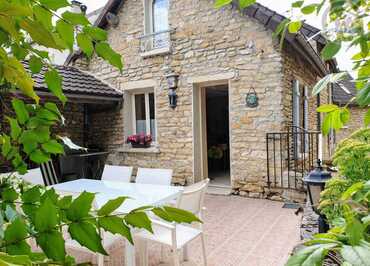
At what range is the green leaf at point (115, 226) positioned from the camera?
1.32 ft

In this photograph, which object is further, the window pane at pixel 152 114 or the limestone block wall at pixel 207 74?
the window pane at pixel 152 114

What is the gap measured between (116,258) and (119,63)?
10.8 ft

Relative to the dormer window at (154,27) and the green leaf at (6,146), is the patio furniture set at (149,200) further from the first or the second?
the dormer window at (154,27)

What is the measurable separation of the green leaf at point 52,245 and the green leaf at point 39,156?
0.26 metres

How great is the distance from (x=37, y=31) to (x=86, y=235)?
0.91ft

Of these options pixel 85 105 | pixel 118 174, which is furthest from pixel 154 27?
pixel 118 174

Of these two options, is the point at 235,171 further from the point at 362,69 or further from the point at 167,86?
the point at 362,69

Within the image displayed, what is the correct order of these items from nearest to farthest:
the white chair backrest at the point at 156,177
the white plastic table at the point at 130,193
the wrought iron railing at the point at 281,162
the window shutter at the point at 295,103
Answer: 1. the white plastic table at the point at 130,193
2. the white chair backrest at the point at 156,177
3. the wrought iron railing at the point at 281,162
4. the window shutter at the point at 295,103

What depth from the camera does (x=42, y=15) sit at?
0.43 metres

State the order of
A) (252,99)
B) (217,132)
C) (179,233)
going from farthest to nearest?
(217,132) < (252,99) < (179,233)

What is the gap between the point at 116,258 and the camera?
3.37m

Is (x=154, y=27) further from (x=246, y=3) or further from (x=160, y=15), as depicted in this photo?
(x=246, y=3)

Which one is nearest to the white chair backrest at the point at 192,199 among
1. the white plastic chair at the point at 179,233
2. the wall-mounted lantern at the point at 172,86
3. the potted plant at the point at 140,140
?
the white plastic chair at the point at 179,233

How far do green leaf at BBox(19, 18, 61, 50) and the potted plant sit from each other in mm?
6898
